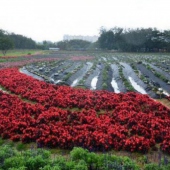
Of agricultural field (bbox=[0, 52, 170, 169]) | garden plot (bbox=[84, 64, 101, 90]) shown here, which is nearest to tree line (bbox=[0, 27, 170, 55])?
garden plot (bbox=[84, 64, 101, 90])

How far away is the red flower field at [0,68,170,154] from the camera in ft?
33.4

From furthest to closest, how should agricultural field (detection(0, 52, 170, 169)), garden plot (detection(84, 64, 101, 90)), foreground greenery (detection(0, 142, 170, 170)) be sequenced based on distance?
garden plot (detection(84, 64, 101, 90))
agricultural field (detection(0, 52, 170, 169))
foreground greenery (detection(0, 142, 170, 170))

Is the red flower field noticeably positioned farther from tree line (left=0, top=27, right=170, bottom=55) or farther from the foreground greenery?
tree line (left=0, top=27, right=170, bottom=55)

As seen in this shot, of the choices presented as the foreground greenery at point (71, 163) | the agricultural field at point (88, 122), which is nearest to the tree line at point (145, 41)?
the agricultural field at point (88, 122)

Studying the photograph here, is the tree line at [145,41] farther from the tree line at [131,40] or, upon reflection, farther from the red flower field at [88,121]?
the red flower field at [88,121]

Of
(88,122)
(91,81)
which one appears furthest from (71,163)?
(91,81)

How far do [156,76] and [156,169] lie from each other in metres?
23.8

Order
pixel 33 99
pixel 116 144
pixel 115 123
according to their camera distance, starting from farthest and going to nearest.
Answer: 1. pixel 33 99
2. pixel 115 123
3. pixel 116 144

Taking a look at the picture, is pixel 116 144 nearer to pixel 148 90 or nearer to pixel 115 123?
pixel 115 123

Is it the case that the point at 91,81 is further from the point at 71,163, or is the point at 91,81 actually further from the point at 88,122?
the point at 71,163

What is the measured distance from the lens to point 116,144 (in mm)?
10031

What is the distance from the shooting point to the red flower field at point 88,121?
1018 cm

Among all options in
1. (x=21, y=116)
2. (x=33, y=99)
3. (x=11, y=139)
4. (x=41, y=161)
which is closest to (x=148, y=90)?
(x=33, y=99)

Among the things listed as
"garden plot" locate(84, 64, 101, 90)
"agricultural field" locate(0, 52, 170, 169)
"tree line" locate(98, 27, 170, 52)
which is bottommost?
"garden plot" locate(84, 64, 101, 90)
